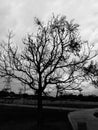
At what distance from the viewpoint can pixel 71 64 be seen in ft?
50.4

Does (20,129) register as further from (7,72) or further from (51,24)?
(51,24)

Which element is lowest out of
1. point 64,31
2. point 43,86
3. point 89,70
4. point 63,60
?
point 43,86

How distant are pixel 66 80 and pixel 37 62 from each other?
2.93 m

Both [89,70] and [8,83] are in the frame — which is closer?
[89,70]

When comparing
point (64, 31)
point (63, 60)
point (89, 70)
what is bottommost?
point (89, 70)

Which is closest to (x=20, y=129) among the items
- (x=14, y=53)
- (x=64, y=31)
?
(x=14, y=53)

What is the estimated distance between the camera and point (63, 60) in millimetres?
15484

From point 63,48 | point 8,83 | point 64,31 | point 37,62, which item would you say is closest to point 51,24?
point 64,31

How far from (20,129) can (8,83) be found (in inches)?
160

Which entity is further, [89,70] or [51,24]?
[51,24]

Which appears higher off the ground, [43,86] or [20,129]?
[43,86]

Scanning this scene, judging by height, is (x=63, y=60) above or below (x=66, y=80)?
above

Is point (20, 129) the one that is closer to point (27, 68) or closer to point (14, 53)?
point (27, 68)

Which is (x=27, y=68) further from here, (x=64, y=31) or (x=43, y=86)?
(x=64, y=31)
